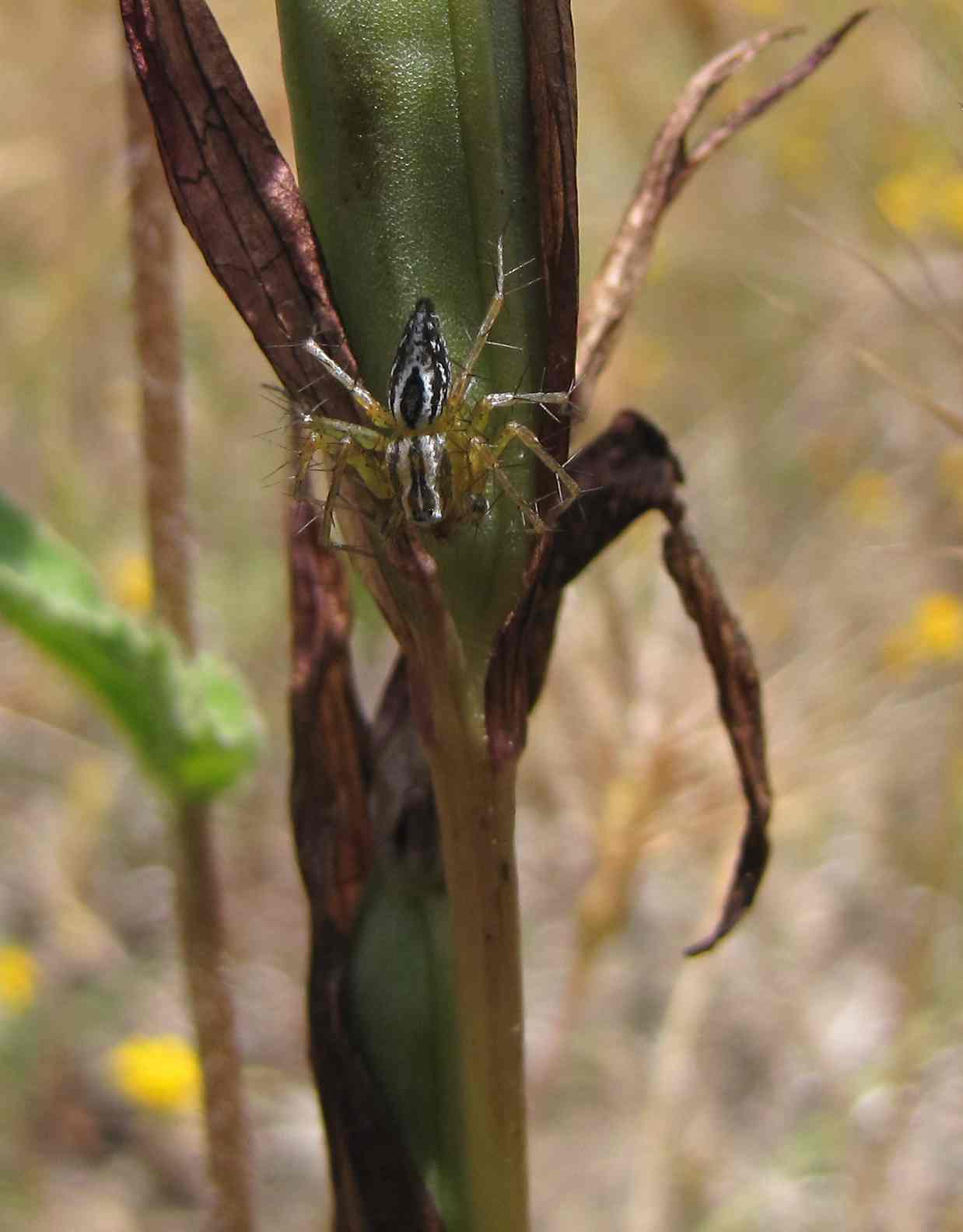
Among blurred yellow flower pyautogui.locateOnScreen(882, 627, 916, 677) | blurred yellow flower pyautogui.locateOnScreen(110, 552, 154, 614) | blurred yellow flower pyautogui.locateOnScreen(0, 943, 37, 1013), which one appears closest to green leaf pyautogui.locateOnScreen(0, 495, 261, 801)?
blurred yellow flower pyautogui.locateOnScreen(882, 627, 916, 677)

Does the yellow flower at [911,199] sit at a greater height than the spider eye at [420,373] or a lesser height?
greater

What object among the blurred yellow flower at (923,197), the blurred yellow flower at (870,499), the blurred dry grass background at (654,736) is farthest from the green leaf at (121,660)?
the blurred yellow flower at (923,197)

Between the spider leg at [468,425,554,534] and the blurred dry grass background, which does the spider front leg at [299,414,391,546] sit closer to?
the spider leg at [468,425,554,534]

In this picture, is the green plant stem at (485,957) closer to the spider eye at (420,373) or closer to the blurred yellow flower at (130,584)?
the spider eye at (420,373)

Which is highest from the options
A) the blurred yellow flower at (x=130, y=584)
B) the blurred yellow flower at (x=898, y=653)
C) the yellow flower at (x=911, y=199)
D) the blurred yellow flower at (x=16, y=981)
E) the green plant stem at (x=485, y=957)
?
the yellow flower at (x=911, y=199)

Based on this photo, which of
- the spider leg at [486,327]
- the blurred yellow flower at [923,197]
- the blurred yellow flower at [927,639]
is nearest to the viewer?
the spider leg at [486,327]

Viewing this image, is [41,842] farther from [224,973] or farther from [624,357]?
[224,973]
